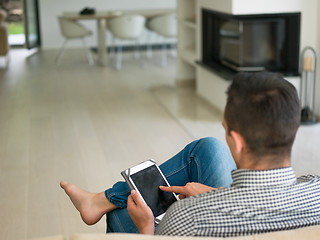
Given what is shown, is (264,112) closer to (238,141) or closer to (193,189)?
(238,141)

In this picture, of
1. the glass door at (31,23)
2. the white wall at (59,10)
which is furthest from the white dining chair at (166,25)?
the glass door at (31,23)

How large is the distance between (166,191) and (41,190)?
155 cm

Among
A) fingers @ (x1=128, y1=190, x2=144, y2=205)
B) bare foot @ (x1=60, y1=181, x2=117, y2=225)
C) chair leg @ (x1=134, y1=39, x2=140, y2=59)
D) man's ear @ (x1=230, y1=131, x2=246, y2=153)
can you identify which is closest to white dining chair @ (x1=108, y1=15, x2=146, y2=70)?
chair leg @ (x1=134, y1=39, x2=140, y2=59)

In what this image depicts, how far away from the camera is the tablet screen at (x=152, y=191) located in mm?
1583

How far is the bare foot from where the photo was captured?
181cm

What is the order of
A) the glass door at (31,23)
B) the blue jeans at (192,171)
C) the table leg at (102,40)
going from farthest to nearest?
the glass door at (31,23), the table leg at (102,40), the blue jeans at (192,171)

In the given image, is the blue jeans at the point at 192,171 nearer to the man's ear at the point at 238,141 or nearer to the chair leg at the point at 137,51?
the man's ear at the point at 238,141

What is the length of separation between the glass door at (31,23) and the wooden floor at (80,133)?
1363 millimetres

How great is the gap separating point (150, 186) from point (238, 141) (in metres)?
0.52

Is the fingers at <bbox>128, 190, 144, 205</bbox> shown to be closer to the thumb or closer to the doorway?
the thumb

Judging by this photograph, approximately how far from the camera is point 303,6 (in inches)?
164

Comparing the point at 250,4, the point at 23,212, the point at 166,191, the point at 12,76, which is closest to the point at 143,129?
the point at 250,4

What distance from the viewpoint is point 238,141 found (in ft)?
3.84

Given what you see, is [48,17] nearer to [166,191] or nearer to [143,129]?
[143,129]
